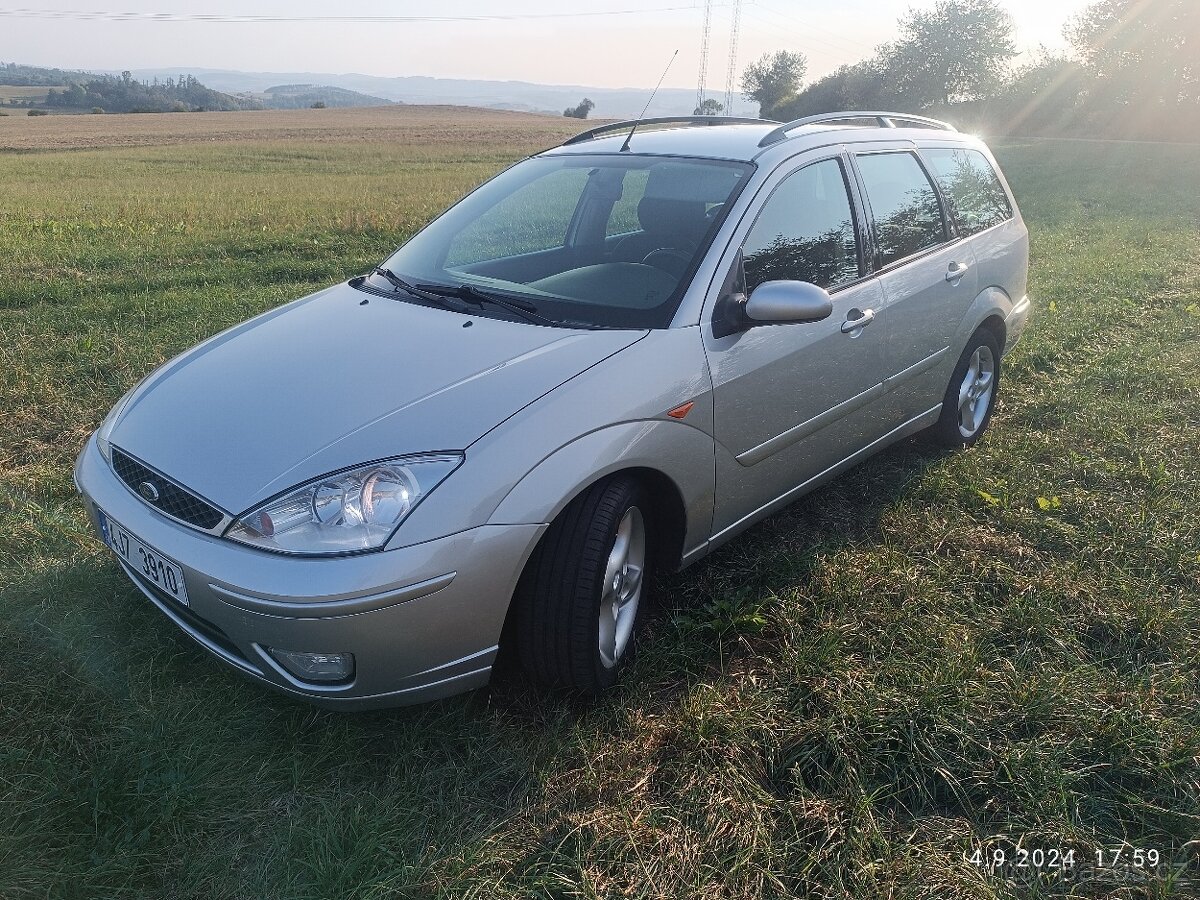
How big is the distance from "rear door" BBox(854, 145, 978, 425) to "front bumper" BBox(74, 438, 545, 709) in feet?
7.16

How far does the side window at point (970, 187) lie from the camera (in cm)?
443

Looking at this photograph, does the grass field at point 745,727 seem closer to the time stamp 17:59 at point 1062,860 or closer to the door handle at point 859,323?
the time stamp 17:59 at point 1062,860

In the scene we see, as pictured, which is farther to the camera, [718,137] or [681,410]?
[718,137]

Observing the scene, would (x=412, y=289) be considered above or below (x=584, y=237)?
below

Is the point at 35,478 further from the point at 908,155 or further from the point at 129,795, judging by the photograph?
the point at 908,155

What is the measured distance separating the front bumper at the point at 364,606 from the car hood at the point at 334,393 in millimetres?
172

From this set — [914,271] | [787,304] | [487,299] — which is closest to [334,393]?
[487,299]

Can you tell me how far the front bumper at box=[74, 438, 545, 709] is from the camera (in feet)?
7.17

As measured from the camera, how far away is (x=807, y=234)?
343cm

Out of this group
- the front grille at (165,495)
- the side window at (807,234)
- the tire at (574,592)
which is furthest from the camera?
the side window at (807,234)

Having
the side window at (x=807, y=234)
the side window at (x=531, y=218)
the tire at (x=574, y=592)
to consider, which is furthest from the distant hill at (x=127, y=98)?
the tire at (x=574, y=592)

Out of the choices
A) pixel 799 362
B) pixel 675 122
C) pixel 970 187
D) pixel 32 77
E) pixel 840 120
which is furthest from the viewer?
pixel 32 77

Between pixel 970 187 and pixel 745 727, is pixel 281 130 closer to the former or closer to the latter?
pixel 970 187

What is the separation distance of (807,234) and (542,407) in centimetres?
152
